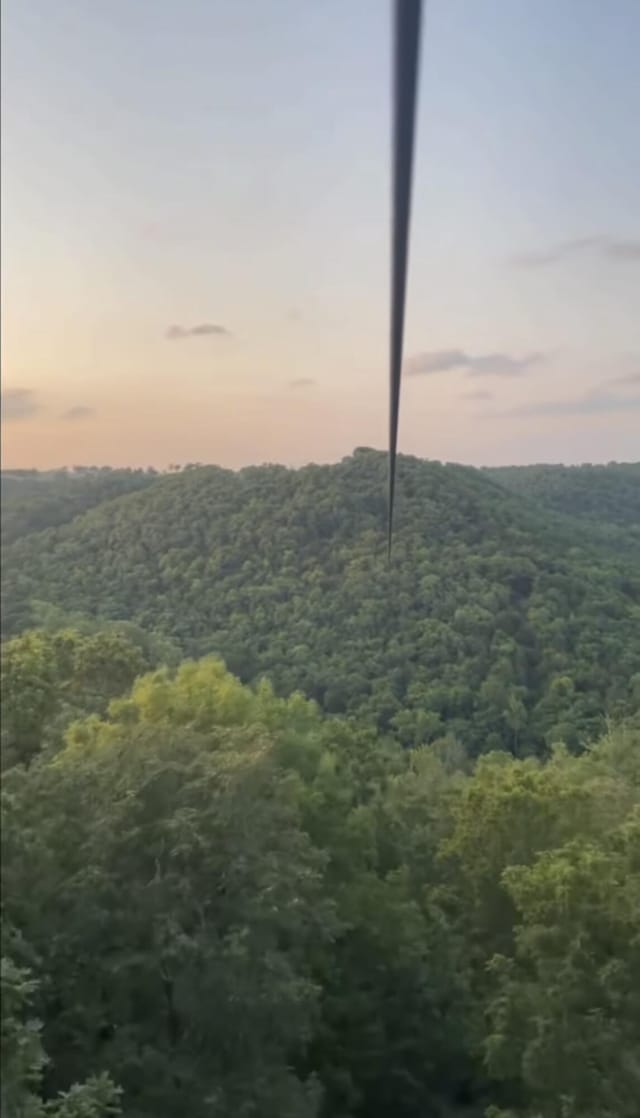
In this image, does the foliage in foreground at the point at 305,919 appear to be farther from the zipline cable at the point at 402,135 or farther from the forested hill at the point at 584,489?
the zipline cable at the point at 402,135

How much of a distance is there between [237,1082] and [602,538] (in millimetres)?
2066

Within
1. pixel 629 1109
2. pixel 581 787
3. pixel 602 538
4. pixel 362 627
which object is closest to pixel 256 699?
pixel 362 627

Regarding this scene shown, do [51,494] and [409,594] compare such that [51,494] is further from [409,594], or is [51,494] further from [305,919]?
[409,594]

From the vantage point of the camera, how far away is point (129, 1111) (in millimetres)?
2295

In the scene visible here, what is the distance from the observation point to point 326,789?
12.5ft

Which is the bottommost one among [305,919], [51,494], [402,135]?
[305,919]

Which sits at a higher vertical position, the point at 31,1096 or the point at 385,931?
the point at 31,1096

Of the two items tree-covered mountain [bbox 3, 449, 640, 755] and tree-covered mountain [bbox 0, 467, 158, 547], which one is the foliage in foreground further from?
tree-covered mountain [bbox 0, 467, 158, 547]

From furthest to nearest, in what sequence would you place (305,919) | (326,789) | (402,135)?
(326,789) < (305,919) < (402,135)

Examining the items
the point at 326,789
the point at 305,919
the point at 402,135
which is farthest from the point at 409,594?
the point at 402,135

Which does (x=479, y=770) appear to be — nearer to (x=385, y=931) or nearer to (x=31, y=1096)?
(x=385, y=931)

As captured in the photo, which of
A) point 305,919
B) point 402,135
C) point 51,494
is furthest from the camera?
point 305,919

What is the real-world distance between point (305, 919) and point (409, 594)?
3.87ft

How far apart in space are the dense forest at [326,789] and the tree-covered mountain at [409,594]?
1cm
